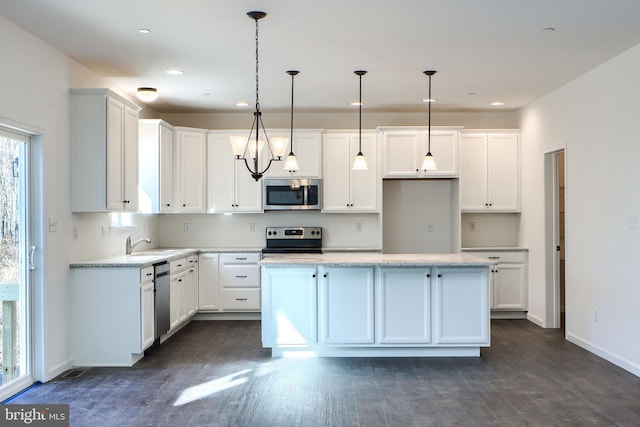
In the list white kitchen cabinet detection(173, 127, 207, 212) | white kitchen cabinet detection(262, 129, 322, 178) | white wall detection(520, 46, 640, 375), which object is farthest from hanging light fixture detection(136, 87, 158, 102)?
white wall detection(520, 46, 640, 375)

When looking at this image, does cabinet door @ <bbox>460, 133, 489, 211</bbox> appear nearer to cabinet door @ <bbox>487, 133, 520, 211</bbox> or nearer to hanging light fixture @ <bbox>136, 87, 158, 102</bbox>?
cabinet door @ <bbox>487, 133, 520, 211</bbox>

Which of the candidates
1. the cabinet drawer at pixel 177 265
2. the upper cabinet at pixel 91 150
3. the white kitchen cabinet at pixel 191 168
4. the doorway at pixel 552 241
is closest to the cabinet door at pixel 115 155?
the upper cabinet at pixel 91 150

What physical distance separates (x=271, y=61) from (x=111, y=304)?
8.35ft

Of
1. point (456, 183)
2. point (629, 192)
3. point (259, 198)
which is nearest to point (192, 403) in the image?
point (259, 198)

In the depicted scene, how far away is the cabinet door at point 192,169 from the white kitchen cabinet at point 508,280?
353cm

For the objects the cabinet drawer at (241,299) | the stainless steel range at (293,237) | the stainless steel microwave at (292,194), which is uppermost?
the stainless steel microwave at (292,194)

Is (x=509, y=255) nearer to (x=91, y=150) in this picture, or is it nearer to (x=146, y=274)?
(x=146, y=274)

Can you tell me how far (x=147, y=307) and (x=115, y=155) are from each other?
1.40m

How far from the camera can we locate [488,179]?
6.57 meters

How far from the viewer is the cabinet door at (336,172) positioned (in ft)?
21.6

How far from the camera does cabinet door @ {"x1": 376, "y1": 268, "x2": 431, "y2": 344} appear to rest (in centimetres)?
457

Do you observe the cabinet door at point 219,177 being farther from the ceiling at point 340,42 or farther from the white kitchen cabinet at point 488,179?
the white kitchen cabinet at point 488,179

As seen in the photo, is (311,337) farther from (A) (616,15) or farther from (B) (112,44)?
(A) (616,15)

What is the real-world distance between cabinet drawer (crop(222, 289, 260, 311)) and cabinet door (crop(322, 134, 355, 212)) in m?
1.41
